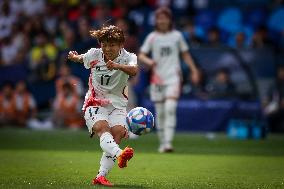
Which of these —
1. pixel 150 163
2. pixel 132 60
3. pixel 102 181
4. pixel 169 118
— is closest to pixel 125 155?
pixel 102 181

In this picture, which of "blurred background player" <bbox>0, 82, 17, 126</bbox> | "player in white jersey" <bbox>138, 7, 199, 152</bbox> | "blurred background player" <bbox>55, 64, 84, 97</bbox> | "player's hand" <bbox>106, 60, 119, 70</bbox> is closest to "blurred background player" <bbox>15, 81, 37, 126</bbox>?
"blurred background player" <bbox>0, 82, 17, 126</bbox>

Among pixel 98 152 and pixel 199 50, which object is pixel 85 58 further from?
pixel 199 50

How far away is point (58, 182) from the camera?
9930 mm

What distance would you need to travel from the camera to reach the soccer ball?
10062mm

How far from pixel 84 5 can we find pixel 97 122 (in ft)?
53.6

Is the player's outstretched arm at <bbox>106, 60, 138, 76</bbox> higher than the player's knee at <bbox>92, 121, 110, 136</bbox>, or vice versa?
the player's outstretched arm at <bbox>106, 60, 138, 76</bbox>

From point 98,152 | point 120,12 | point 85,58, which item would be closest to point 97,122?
point 85,58

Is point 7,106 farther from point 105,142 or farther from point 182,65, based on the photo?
point 105,142

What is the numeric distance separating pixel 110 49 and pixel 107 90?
52cm

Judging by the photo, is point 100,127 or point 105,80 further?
point 105,80

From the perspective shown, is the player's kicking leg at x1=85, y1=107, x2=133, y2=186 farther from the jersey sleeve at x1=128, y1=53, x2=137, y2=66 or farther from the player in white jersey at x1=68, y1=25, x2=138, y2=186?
the jersey sleeve at x1=128, y1=53, x2=137, y2=66

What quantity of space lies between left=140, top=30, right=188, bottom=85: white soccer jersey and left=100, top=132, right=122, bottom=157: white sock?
22.3 feet

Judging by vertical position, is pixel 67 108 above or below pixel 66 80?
below

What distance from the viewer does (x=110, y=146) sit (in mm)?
9531
